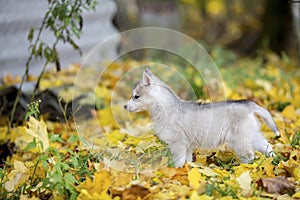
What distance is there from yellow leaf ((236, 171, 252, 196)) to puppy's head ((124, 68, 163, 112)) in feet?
2.18

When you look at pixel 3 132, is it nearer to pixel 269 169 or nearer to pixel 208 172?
pixel 208 172

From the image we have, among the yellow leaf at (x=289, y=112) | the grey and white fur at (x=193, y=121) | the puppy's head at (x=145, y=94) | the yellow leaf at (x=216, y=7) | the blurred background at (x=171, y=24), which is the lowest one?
the yellow leaf at (x=289, y=112)

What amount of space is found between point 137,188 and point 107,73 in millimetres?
3078

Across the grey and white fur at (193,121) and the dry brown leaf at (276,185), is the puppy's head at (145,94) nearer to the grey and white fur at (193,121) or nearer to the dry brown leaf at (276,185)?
the grey and white fur at (193,121)

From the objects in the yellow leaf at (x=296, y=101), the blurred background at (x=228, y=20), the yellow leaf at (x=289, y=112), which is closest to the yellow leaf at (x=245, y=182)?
the yellow leaf at (x=289, y=112)

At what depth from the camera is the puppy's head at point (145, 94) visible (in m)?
3.08

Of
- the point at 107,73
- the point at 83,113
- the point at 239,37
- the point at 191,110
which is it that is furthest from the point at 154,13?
the point at 191,110

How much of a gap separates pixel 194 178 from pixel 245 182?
0.24 meters

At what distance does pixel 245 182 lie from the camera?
2678 mm

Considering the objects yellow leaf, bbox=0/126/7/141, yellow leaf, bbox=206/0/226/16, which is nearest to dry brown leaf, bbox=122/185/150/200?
yellow leaf, bbox=0/126/7/141

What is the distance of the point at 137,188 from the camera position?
2.60m


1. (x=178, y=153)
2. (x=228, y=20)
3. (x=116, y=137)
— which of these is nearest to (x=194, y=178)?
(x=178, y=153)

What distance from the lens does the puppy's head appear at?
308 centimetres

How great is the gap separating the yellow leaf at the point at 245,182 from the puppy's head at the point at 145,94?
663 millimetres
